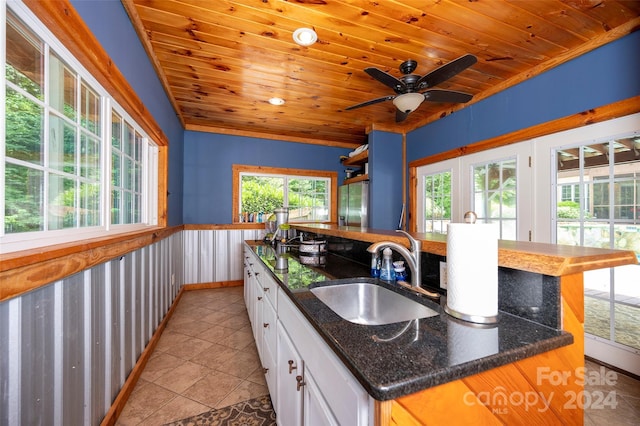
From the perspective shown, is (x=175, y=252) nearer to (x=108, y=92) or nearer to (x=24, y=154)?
(x=108, y=92)

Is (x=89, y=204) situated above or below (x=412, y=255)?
above

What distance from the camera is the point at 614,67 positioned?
2.00 m

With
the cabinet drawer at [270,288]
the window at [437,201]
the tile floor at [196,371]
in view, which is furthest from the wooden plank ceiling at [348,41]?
the tile floor at [196,371]

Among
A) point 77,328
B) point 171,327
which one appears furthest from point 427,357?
point 171,327

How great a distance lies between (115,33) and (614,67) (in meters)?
3.39

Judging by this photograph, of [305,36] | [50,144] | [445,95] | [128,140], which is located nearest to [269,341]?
[50,144]

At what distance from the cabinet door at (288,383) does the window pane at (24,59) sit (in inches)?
53.3

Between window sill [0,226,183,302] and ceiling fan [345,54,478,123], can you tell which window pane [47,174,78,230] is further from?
ceiling fan [345,54,478,123]

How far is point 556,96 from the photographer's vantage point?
2346 mm

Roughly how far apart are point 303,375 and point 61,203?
128 cm

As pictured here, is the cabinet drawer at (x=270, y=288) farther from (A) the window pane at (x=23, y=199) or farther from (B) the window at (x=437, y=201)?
(B) the window at (x=437, y=201)

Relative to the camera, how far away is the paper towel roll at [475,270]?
0.76 meters

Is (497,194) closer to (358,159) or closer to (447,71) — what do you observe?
(447,71)

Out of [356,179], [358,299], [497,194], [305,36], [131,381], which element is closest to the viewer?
[358,299]
